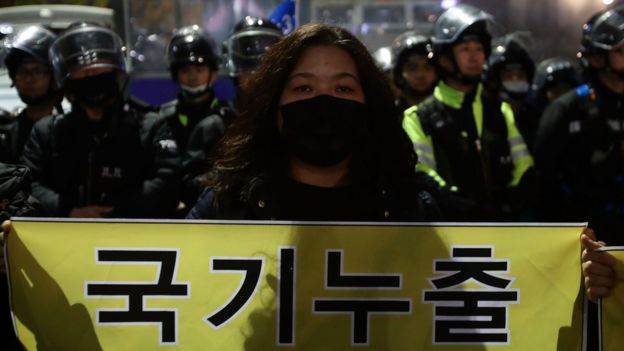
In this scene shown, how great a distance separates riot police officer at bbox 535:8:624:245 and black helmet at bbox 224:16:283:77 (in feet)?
6.28

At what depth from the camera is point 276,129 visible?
2.92m

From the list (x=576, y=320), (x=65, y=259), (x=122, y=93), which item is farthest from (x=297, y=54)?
(x=122, y=93)

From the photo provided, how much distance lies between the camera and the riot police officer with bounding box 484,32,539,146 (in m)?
7.86

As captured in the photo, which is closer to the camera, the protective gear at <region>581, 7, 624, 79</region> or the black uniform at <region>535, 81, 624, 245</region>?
the black uniform at <region>535, 81, 624, 245</region>

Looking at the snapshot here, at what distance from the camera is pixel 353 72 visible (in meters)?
2.84

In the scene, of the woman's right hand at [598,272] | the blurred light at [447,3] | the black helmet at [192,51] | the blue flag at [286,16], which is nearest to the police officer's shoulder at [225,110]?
the black helmet at [192,51]

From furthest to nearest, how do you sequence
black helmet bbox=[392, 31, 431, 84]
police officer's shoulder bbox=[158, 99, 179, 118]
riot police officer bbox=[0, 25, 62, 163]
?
1. black helmet bbox=[392, 31, 431, 84]
2. police officer's shoulder bbox=[158, 99, 179, 118]
3. riot police officer bbox=[0, 25, 62, 163]

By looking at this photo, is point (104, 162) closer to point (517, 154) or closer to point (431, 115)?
point (431, 115)

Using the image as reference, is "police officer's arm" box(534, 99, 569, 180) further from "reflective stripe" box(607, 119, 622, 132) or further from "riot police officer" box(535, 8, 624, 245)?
"reflective stripe" box(607, 119, 622, 132)

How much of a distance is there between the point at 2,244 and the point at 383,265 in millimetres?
1133

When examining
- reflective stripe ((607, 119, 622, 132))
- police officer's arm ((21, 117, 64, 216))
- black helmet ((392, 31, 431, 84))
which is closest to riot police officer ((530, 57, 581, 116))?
black helmet ((392, 31, 431, 84))

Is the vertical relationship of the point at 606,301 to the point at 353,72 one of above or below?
below

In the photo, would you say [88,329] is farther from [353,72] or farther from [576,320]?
[576,320]

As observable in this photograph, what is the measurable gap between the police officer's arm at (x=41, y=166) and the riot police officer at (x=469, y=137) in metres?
1.95
